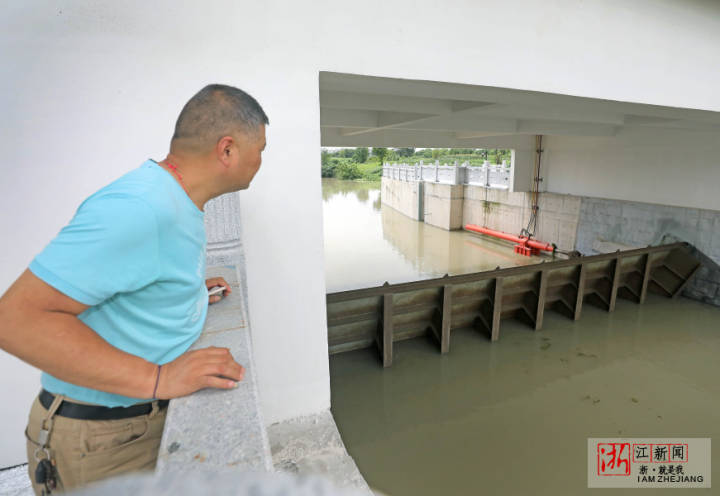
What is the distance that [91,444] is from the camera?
1092 millimetres

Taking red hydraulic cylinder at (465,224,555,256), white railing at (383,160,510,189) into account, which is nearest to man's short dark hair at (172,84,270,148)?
red hydraulic cylinder at (465,224,555,256)

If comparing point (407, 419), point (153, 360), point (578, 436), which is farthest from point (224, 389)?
point (578, 436)

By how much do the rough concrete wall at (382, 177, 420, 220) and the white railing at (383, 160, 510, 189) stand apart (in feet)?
1.79

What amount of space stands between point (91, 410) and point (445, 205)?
17.5 m

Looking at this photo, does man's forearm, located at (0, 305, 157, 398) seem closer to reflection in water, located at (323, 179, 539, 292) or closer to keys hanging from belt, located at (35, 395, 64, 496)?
keys hanging from belt, located at (35, 395, 64, 496)

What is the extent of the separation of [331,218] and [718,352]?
58.2ft

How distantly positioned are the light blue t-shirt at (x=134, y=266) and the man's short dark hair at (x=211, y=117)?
150 millimetres

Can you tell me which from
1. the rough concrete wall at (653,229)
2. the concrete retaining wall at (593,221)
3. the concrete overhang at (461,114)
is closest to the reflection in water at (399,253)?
the concrete retaining wall at (593,221)

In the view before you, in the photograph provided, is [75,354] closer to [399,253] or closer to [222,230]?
[222,230]

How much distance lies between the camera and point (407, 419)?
4.43 meters

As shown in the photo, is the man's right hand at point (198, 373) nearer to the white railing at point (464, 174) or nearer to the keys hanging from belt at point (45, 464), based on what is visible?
the keys hanging from belt at point (45, 464)

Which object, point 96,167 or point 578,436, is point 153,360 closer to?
point 96,167

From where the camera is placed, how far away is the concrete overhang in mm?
3457

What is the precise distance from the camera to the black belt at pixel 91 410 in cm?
105
